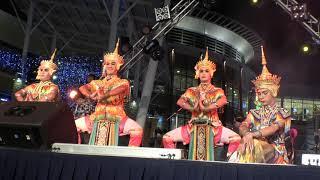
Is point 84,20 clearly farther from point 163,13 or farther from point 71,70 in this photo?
point 163,13

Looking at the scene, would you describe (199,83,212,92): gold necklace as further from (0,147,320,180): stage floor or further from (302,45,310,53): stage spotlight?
(302,45,310,53): stage spotlight

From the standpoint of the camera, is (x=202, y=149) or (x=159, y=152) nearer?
(x=159, y=152)

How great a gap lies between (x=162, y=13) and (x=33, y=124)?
6.85 metres

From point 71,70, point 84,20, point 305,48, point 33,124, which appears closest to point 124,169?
point 33,124

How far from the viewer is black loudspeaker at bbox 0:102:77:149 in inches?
149

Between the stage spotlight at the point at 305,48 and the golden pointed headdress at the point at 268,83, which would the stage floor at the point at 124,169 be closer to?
the golden pointed headdress at the point at 268,83

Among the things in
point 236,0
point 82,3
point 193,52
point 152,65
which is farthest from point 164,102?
point 152,65

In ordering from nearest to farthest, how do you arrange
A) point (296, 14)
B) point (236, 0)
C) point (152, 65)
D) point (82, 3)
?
point (296, 14) < point (152, 65) < point (82, 3) < point (236, 0)

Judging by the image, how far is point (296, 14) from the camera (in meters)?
9.84

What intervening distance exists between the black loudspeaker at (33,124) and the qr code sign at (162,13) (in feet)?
20.4

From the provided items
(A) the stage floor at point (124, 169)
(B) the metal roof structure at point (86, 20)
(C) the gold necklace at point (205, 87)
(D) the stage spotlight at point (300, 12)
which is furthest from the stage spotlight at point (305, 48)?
(A) the stage floor at point (124, 169)

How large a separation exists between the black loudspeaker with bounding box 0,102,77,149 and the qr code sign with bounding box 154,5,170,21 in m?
6.22

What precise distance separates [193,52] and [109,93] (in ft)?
71.5

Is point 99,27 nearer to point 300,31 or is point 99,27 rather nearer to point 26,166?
point 300,31
